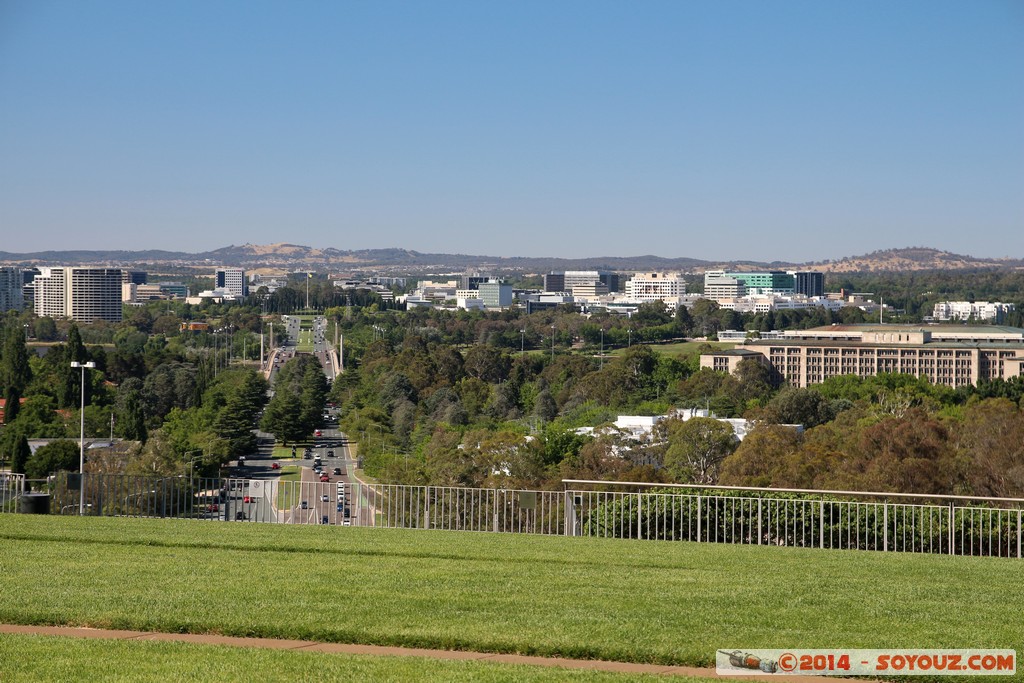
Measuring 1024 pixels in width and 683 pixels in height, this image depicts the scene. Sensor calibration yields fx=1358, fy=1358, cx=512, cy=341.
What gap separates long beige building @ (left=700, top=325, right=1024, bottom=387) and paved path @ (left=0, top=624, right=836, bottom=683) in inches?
4329

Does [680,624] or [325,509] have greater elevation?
[680,624]

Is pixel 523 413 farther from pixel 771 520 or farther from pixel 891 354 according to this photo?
pixel 771 520

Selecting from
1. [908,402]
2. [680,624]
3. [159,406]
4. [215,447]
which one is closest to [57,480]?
[680,624]

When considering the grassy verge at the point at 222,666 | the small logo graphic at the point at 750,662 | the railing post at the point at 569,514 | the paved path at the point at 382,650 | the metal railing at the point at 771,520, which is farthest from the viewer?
the metal railing at the point at 771,520

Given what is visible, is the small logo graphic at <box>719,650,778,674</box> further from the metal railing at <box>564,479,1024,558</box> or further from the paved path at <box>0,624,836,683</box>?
the metal railing at <box>564,479,1024,558</box>

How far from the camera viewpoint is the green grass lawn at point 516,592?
10.8m

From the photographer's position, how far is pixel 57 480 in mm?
23609

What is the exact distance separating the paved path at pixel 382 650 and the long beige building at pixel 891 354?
110m

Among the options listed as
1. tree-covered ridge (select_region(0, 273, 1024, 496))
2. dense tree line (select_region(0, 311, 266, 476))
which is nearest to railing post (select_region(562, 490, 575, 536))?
A: tree-covered ridge (select_region(0, 273, 1024, 496))

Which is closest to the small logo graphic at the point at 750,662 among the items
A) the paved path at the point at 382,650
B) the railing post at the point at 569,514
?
the paved path at the point at 382,650

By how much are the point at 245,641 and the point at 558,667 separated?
258 centimetres

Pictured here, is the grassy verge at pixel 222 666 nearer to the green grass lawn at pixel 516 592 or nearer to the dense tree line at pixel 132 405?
the green grass lawn at pixel 516 592

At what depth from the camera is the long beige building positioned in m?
125

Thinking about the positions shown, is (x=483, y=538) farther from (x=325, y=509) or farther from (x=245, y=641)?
(x=325, y=509)
